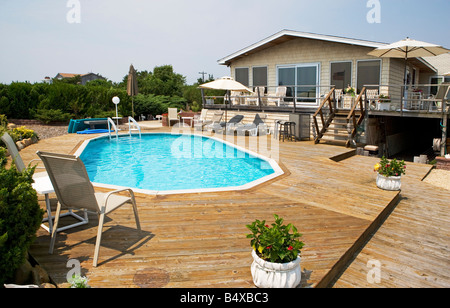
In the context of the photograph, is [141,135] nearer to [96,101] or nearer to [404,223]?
[96,101]

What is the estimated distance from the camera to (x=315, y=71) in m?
15.3

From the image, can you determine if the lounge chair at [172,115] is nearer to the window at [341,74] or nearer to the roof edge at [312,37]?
the roof edge at [312,37]

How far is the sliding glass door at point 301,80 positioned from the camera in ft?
50.1

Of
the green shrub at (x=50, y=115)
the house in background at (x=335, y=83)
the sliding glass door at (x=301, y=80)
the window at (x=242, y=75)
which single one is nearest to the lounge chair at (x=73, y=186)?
the house in background at (x=335, y=83)

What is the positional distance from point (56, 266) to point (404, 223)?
4.52m

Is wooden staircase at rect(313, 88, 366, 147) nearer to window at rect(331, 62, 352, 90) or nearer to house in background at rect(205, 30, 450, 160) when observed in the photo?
house in background at rect(205, 30, 450, 160)

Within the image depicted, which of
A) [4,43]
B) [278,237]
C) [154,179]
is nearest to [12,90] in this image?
[4,43]

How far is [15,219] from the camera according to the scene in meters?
2.59

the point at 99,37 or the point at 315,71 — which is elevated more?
the point at 99,37

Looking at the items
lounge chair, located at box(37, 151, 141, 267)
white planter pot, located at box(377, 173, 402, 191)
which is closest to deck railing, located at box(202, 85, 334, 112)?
white planter pot, located at box(377, 173, 402, 191)

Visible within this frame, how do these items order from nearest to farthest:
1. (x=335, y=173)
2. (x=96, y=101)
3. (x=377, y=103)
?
(x=335, y=173) < (x=377, y=103) < (x=96, y=101)

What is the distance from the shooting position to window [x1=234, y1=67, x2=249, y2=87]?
59.1ft

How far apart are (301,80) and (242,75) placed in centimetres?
383

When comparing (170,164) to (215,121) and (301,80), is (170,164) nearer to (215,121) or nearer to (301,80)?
(215,121)
